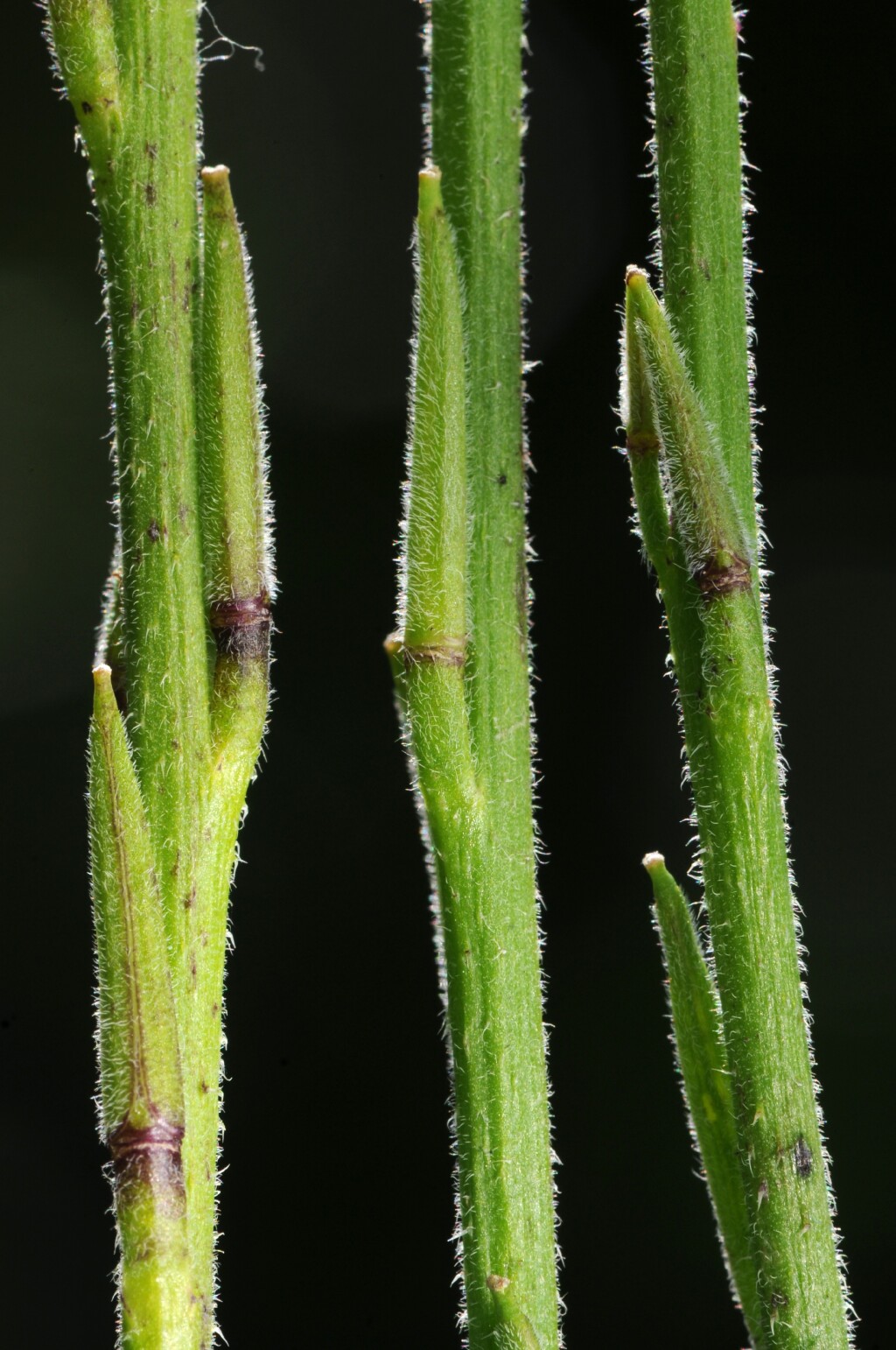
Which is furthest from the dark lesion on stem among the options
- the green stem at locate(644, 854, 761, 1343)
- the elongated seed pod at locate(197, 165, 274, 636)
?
the green stem at locate(644, 854, 761, 1343)

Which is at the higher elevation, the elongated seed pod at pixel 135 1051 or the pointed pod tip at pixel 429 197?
the pointed pod tip at pixel 429 197

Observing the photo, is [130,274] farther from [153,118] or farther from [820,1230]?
[820,1230]

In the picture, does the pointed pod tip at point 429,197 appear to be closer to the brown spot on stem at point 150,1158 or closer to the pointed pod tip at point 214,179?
the pointed pod tip at point 214,179

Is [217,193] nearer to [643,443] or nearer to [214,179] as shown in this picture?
[214,179]

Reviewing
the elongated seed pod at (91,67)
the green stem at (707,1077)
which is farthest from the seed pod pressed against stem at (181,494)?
the green stem at (707,1077)

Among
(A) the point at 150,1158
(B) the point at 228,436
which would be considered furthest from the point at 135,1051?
(B) the point at 228,436
